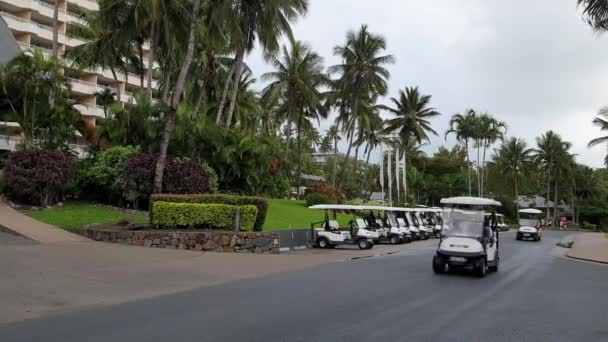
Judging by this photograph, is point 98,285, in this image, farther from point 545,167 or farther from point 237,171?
point 545,167

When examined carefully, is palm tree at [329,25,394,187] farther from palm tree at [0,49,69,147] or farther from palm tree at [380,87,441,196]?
palm tree at [0,49,69,147]

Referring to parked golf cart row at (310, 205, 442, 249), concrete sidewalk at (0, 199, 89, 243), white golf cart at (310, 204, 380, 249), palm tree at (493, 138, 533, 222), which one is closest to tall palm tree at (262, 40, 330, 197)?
parked golf cart row at (310, 205, 442, 249)

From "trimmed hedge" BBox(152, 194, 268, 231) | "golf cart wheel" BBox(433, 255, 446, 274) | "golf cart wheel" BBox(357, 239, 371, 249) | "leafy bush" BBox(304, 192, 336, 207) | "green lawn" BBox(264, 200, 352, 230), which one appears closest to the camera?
"golf cart wheel" BBox(433, 255, 446, 274)

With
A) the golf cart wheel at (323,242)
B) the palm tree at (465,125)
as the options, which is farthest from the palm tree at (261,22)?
the palm tree at (465,125)

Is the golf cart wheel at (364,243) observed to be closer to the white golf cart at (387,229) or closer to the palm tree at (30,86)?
the white golf cart at (387,229)

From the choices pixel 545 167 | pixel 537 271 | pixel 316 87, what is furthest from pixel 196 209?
pixel 545 167

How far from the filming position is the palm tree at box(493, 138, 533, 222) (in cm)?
7606

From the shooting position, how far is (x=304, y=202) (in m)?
44.3

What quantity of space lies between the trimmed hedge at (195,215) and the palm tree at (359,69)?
3249 centimetres

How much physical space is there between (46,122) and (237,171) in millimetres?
9685

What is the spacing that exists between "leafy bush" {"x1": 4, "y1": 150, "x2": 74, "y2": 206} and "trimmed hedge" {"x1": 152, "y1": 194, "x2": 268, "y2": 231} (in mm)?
4732

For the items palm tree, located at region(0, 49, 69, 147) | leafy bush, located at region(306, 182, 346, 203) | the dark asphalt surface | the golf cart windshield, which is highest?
palm tree, located at region(0, 49, 69, 147)

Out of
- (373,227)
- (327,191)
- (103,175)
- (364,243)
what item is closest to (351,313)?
(364,243)

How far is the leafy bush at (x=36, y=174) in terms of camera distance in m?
21.3
